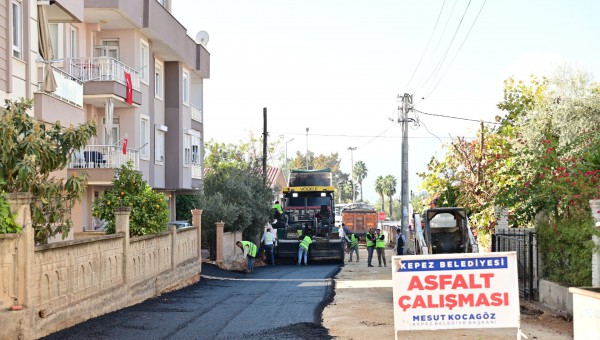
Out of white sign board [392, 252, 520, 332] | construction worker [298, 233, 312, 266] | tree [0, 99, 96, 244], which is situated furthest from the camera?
construction worker [298, 233, 312, 266]

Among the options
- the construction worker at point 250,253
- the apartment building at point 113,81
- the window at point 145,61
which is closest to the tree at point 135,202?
the apartment building at point 113,81

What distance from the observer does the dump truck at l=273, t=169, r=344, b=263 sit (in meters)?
38.9

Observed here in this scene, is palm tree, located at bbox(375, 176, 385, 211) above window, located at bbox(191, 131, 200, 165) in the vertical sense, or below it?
below

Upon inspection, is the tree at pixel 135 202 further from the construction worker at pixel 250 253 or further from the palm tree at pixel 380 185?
the palm tree at pixel 380 185

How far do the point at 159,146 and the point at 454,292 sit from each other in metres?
26.9

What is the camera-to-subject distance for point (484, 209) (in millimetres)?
26859

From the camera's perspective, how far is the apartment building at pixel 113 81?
19281mm

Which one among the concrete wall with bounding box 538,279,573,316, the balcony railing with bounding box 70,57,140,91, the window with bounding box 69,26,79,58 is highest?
the window with bounding box 69,26,79,58

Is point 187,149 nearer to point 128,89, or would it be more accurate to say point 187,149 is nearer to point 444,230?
point 128,89

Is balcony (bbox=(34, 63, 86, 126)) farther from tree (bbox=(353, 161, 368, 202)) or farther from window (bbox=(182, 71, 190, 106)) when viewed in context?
tree (bbox=(353, 161, 368, 202))

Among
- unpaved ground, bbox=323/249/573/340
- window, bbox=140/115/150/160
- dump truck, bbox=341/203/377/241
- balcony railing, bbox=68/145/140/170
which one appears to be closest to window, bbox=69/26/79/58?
balcony railing, bbox=68/145/140/170

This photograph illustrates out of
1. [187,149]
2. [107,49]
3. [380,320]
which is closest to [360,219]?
[187,149]

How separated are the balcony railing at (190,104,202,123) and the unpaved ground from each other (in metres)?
19.0

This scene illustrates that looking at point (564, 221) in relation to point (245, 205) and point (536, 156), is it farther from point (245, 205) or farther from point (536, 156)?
point (245, 205)
